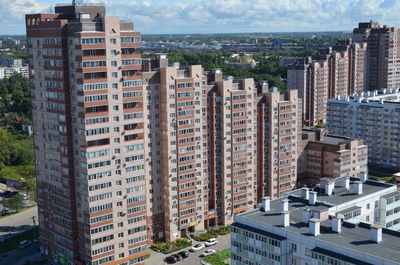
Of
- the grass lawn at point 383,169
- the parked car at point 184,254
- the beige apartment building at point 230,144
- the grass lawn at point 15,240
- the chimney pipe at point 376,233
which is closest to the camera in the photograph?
the chimney pipe at point 376,233

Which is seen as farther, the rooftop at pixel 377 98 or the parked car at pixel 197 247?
the rooftop at pixel 377 98

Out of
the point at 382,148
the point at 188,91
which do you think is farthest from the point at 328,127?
the point at 188,91

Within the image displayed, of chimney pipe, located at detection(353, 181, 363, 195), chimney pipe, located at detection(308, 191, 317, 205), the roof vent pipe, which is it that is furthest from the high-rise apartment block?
the roof vent pipe

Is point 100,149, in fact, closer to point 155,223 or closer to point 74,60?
point 74,60

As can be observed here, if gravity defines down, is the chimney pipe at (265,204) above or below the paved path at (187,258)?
above

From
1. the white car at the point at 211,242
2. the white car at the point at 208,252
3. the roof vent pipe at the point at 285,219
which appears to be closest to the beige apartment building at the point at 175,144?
the white car at the point at 211,242

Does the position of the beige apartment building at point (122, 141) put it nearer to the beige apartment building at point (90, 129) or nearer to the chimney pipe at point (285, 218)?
the beige apartment building at point (90, 129)

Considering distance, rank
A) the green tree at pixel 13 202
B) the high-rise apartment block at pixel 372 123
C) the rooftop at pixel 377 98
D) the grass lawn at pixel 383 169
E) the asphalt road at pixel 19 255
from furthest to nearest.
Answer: the rooftop at pixel 377 98 < the high-rise apartment block at pixel 372 123 < the grass lawn at pixel 383 169 < the green tree at pixel 13 202 < the asphalt road at pixel 19 255
